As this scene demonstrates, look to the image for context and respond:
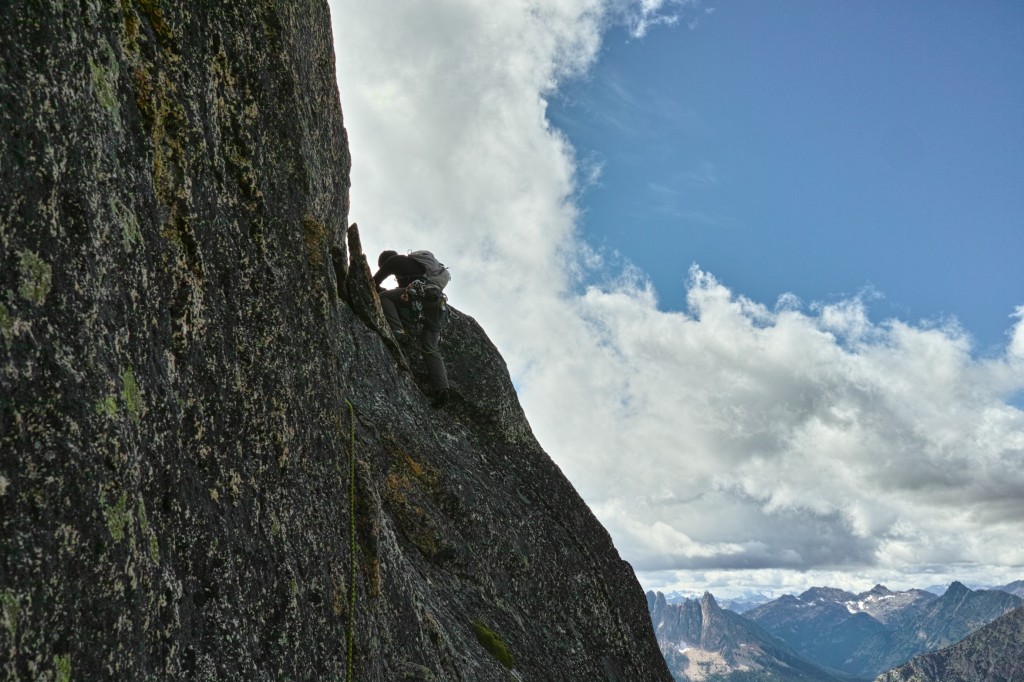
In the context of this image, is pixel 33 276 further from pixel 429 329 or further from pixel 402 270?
pixel 402 270

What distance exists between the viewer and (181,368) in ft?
27.4

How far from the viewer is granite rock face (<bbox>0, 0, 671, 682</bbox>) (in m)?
5.88

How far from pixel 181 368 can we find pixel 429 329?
56.9 feet

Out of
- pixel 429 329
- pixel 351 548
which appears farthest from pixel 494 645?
pixel 429 329

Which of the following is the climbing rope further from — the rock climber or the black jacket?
the black jacket

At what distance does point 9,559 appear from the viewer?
5.40 m

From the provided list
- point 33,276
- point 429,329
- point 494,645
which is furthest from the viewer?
point 429,329

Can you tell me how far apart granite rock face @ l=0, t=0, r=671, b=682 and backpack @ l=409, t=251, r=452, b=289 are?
8.63m

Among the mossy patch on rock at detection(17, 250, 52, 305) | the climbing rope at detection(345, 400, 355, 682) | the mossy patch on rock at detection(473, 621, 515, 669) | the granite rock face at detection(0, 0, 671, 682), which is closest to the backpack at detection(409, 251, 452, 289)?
the granite rock face at detection(0, 0, 671, 682)

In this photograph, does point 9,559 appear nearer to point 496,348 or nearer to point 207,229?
point 207,229

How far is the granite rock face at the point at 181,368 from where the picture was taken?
588cm

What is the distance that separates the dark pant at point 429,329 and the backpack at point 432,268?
3.21ft

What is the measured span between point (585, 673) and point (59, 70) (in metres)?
22.3

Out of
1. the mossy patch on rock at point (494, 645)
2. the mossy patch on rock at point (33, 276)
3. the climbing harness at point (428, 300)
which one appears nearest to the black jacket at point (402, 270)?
the climbing harness at point (428, 300)
